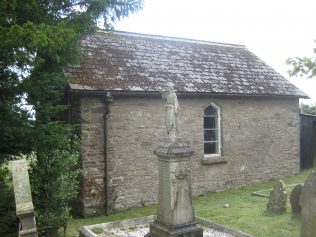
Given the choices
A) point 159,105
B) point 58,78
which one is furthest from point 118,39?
point 58,78

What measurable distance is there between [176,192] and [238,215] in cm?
361

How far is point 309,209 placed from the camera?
23.2 feet

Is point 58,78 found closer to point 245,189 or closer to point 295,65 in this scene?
point 295,65

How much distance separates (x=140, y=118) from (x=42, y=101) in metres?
4.63

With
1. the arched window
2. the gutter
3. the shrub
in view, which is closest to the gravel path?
the shrub

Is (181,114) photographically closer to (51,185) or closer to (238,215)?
(238,215)

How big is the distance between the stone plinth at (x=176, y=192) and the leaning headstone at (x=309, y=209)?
228 centimetres

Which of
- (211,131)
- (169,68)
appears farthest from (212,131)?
(169,68)

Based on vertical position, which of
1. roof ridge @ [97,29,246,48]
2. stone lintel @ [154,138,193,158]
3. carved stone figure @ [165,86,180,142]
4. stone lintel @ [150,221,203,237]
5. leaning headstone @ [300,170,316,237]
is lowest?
stone lintel @ [150,221,203,237]

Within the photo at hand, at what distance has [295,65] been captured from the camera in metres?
5.86

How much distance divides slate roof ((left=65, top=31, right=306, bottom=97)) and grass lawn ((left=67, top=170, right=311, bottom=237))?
403cm

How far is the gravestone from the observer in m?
8.05

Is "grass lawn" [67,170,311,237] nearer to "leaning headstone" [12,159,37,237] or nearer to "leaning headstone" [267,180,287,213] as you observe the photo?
"leaning headstone" [267,180,287,213]

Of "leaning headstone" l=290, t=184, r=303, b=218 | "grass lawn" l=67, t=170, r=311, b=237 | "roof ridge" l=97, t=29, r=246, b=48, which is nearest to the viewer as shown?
"grass lawn" l=67, t=170, r=311, b=237
